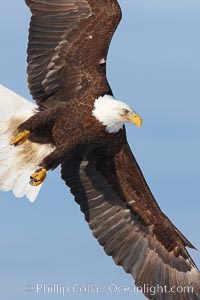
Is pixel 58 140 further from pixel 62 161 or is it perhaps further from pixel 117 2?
pixel 117 2

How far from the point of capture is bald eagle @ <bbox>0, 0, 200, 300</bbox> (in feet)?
40.2

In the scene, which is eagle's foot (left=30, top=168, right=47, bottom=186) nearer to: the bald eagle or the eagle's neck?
the bald eagle

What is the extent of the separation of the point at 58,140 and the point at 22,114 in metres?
0.56

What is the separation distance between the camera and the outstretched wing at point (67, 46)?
12.4 metres

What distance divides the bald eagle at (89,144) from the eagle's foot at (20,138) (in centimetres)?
1

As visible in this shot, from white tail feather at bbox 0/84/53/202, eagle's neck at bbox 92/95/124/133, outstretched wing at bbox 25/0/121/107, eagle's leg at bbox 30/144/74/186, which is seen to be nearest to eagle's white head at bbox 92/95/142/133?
eagle's neck at bbox 92/95/124/133

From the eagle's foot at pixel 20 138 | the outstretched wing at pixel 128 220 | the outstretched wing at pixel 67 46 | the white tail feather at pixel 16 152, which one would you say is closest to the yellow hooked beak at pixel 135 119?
the outstretched wing at pixel 67 46

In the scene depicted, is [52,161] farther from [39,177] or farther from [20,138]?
[20,138]

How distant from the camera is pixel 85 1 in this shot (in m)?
12.5

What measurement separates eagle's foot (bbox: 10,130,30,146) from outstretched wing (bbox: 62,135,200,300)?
0.65 metres

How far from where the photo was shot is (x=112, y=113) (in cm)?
1218

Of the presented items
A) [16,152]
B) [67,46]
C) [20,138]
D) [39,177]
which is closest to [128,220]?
[39,177]

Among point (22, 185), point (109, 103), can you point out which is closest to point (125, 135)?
point (109, 103)

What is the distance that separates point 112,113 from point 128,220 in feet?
4.81
